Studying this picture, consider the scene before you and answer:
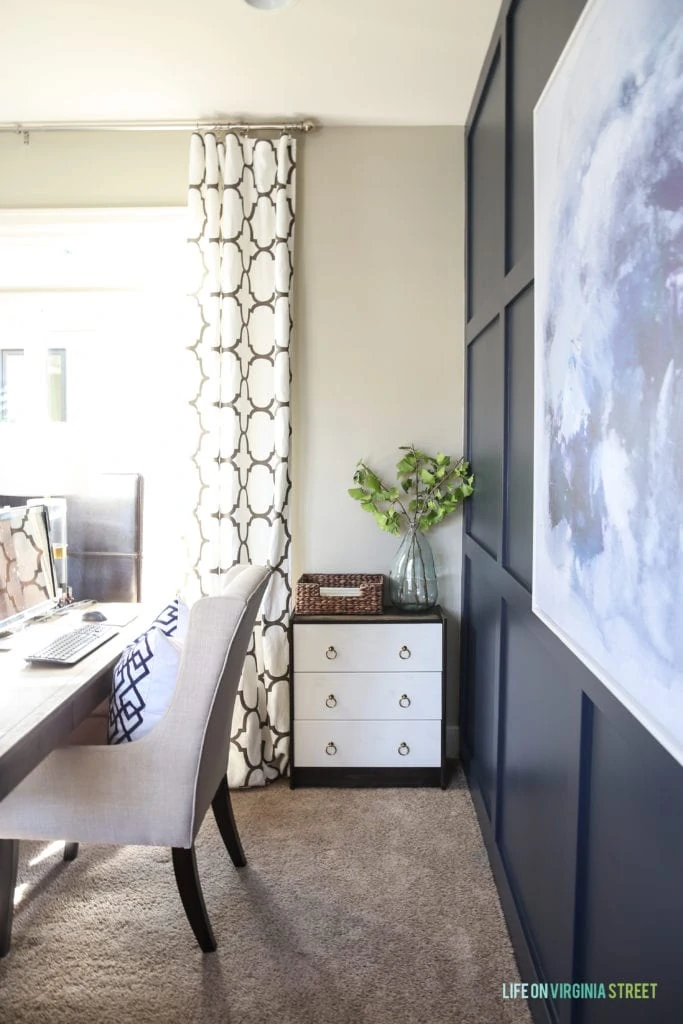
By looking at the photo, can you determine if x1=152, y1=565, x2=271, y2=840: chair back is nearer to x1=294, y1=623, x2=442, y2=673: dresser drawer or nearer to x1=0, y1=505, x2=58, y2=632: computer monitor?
x1=0, y1=505, x2=58, y2=632: computer monitor

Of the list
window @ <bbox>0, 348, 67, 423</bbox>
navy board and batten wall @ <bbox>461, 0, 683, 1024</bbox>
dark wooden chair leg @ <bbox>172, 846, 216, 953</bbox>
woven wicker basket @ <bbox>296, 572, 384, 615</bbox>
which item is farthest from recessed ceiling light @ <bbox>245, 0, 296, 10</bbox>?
dark wooden chair leg @ <bbox>172, 846, 216, 953</bbox>

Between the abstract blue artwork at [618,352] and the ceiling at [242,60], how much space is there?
1038 millimetres

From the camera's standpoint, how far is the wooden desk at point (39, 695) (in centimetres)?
141

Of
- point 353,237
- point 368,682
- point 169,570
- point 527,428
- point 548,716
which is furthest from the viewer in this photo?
point 169,570

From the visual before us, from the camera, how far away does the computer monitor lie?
2.17m

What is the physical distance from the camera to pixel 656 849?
95cm

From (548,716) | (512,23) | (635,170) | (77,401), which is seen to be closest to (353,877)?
(548,716)

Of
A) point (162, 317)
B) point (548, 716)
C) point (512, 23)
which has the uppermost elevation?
point (512, 23)

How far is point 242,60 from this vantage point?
2373 mm

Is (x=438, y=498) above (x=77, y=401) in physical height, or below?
below

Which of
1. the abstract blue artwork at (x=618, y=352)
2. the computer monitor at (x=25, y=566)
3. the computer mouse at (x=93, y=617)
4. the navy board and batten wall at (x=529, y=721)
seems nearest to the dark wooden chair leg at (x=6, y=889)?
the computer monitor at (x=25, y=566)

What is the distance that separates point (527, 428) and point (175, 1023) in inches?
63.4

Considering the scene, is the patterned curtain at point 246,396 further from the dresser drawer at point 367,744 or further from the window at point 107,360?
the window at point 107,360

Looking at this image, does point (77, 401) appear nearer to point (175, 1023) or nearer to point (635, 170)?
point (175, 1023)
